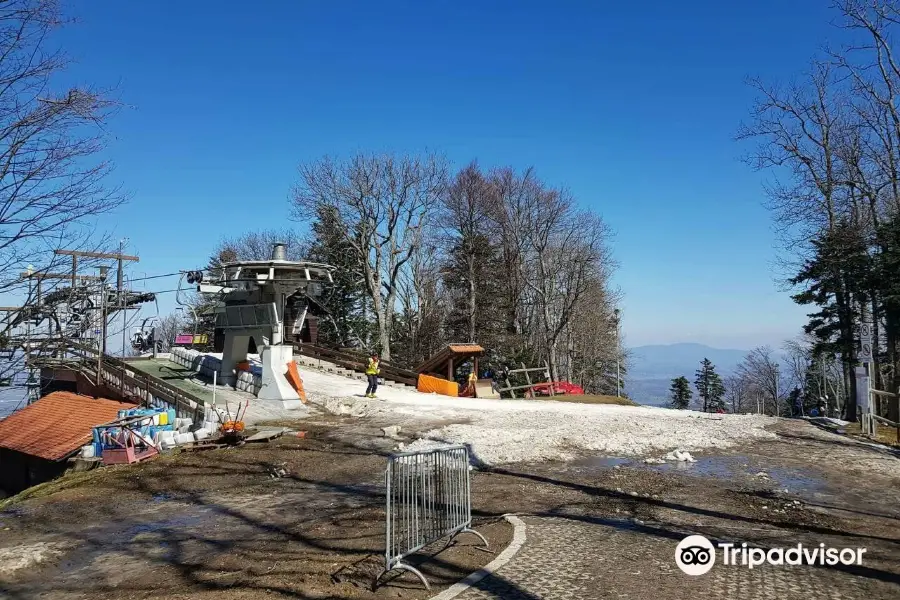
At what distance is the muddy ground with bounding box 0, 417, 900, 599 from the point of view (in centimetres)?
621

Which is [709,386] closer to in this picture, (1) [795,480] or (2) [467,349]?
(2) [467,349]

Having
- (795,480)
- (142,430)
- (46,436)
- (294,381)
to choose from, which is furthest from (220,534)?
(46,436)

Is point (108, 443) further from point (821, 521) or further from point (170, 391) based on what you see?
point (821, 521)

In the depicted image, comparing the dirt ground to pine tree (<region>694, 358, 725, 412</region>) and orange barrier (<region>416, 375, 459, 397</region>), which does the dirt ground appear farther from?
pine tree (<region>694, 358, 725, 412</region>)

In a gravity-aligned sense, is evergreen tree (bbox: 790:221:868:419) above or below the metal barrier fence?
above

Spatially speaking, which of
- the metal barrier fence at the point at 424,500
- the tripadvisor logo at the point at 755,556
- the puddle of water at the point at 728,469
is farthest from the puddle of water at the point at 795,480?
the metal barrier fence at the point at 424,500

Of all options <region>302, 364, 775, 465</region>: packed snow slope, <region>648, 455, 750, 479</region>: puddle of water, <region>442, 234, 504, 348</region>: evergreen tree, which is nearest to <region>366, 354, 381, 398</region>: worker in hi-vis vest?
<region>302, 364, 775, 465</region>: packed snow slope

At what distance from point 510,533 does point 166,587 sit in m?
3.94

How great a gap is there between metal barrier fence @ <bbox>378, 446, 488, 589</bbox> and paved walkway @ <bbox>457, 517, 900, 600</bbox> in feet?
2.41

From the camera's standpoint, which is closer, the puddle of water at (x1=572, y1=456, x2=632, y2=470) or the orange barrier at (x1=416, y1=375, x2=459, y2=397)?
the puddle of water at (x1=572, y1=456, x2=632, y2=470)

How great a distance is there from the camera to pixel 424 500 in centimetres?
671

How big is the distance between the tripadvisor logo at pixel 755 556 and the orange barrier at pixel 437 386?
21.7 m

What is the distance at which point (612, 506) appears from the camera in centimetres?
902

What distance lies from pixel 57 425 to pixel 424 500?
1871 cm
